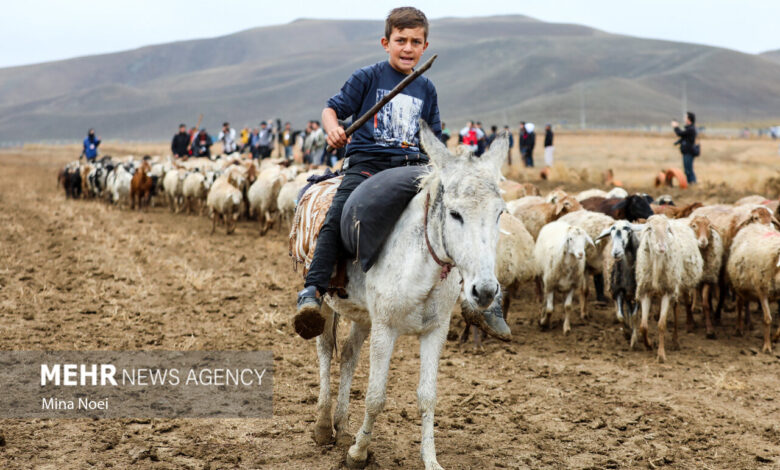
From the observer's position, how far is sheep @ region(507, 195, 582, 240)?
11.8 m

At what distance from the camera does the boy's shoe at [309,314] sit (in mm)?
4402

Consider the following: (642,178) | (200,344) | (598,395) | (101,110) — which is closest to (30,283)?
(200,344)

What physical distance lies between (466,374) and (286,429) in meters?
2.47

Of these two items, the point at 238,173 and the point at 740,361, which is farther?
the point at 238,173

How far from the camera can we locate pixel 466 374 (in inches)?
291

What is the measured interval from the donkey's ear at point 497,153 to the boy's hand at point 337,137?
0.85m

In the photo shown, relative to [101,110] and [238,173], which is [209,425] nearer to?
[238,173]

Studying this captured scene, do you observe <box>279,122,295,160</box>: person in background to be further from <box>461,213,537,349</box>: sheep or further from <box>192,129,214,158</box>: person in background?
<box>461,213,537,349</box>: sheep

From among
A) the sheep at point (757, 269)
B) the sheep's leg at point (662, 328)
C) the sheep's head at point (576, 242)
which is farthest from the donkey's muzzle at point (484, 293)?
the sheep at point (757, 269)

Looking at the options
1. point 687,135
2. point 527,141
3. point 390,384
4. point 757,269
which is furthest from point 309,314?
point 527,141

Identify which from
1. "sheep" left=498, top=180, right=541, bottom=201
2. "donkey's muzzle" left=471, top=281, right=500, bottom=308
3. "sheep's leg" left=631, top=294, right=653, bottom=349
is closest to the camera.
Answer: "donkey's muzzle" left=471, top=281, right=500, bottom=308

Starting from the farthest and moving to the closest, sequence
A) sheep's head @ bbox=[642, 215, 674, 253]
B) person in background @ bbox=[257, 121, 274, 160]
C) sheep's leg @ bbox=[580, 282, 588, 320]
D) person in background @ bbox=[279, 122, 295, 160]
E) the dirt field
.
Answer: person in background @ bbox=[279, 122, 295, 160] → person in background @ bbox=[257, 121, 274, 160] → sheep's leg @ bbox=[580, 282, 588, 320] → sheep's head @ bbox=[642, 215, 674, 253] → the dirt field

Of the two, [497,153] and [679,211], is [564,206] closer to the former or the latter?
[679,211]

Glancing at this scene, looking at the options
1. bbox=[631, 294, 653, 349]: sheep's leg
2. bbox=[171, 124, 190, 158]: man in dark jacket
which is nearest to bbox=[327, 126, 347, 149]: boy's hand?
bbox=[631, 294, 653, 349]: sheep's leg
